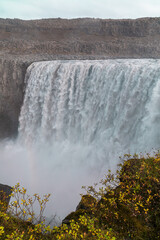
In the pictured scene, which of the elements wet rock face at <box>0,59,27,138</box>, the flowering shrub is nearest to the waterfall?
wet rock face at <box>0,59,27,138</box>

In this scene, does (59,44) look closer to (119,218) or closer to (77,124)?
→ (77,124)

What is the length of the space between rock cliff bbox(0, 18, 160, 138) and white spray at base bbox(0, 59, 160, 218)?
8.79 feet

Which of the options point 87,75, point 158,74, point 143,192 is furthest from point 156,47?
point 143,192

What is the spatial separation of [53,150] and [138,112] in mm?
8194

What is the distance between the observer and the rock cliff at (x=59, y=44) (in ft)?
74.6

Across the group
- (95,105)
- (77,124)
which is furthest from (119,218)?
(77,124)

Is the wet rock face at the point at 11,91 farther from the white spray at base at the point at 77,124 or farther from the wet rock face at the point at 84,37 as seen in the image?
the wet rock face at the point at 84,37

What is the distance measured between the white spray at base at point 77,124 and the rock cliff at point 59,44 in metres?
2.68

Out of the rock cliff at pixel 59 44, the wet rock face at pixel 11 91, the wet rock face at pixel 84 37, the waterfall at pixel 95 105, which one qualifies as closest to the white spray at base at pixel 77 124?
the waterfall at pixel 95 105

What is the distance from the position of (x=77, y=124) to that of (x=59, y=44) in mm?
20622

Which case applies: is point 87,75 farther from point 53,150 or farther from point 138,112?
point 53,150

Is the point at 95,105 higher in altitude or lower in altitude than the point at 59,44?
lower

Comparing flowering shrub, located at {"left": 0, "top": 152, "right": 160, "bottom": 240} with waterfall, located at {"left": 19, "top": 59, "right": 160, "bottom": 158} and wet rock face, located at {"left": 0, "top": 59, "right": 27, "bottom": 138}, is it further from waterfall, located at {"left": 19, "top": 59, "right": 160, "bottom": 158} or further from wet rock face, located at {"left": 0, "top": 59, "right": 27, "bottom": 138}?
wet rock face, located at {"left": 0, "top": 59, "right": 27, "bottom": 138}

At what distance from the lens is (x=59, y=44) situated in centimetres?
3375
